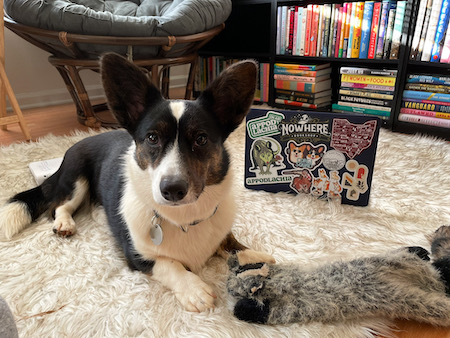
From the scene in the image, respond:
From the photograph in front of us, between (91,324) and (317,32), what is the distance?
2.63 meters

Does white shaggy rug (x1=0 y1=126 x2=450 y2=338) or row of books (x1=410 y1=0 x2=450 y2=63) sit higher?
row of books (x1=410 y1=0 x2=450 y2=63)

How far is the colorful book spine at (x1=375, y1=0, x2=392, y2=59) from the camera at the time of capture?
2.37m

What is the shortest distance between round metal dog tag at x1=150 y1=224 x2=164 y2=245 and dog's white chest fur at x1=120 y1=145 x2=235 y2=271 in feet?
0.04

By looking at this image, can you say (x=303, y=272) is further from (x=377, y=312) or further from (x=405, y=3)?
(x=405, y=3)

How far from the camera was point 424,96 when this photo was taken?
2305 mm

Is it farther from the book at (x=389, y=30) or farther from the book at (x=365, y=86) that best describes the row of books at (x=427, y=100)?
the book at (x=389, y=30)

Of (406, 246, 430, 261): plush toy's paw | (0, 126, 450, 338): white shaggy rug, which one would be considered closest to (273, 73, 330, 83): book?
(0, 126, 450, 338): white shaggy rug

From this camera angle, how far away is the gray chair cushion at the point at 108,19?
2.17 m

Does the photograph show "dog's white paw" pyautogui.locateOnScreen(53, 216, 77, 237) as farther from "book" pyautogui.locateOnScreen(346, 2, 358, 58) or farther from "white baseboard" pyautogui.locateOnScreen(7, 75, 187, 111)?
"white baseboard" pyautogui.locateOnScreen(7, 75, 187, 111)

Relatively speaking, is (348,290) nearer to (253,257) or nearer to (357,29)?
(253,257)

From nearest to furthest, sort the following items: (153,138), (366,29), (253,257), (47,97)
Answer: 1. (153,138)
2. (253,257)
3. (366,29)
4. (47,97)

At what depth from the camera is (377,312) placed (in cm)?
86

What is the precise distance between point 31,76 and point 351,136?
3287mm

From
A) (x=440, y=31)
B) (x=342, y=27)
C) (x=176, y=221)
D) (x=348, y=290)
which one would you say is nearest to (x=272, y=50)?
(x=342, y=27)
